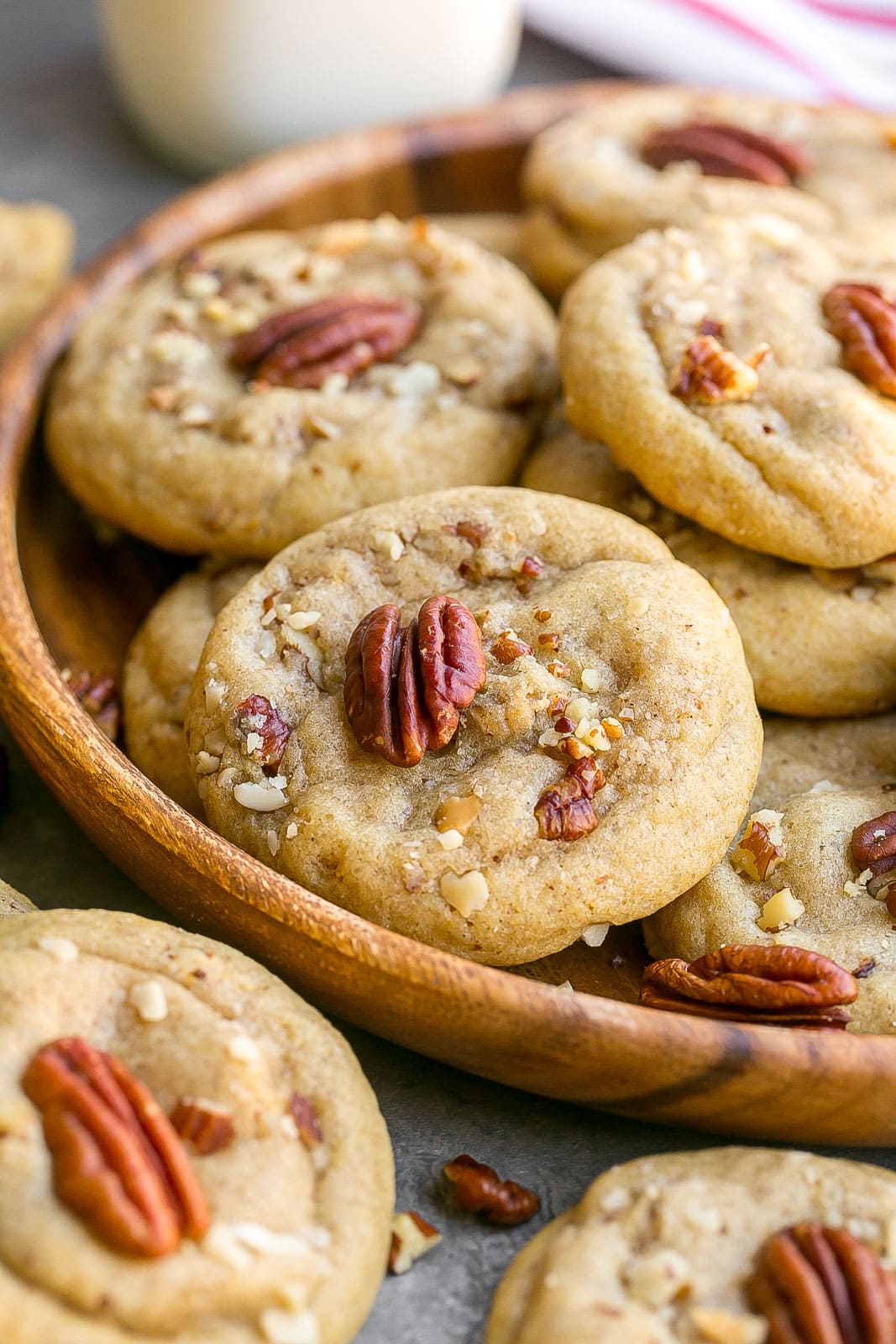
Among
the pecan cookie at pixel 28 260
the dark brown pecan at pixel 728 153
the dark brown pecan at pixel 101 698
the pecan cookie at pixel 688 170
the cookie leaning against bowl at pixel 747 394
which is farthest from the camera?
the pecan cookie at pixel 28 260

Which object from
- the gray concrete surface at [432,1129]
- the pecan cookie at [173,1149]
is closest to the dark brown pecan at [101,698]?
the gray concrete surface at [432,1129]

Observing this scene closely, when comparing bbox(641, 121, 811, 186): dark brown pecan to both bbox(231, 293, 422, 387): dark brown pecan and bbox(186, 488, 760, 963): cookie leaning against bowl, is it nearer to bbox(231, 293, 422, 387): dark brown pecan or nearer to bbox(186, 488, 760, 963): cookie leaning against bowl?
bbox(231, 293, 422, 387): dark brown pecan

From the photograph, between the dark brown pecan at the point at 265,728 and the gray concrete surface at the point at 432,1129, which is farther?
the dark brown pecan at the point at 265,728

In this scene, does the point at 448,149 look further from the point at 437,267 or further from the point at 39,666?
the point at 39,666

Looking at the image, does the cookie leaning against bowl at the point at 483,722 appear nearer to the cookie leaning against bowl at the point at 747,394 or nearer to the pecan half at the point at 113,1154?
the cookie leaning against bowl at the point at 747,394

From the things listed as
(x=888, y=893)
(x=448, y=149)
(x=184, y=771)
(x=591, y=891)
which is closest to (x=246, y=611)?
(x=184, y=771)

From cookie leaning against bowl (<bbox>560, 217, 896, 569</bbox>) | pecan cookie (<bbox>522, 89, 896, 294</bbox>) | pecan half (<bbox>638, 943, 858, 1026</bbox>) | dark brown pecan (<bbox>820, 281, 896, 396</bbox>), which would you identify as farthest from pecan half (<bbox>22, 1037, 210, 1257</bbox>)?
pecan cookie (<bbox>522, 89, 896, 294</bbox>)

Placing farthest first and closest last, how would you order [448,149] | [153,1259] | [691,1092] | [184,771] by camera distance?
1. [448,149]
2. [184,771]
3. [691,1092]
4. [153,1259]
